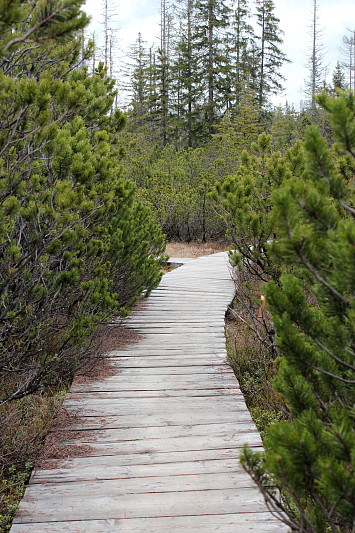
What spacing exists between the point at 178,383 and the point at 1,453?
172cm

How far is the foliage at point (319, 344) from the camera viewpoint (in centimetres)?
117

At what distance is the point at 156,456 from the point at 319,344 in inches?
71.2

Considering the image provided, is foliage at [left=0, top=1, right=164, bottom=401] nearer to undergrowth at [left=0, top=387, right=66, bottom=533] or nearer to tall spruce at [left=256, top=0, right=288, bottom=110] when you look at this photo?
undergrowth at [left=0, top=387, right=66, bottom=533]

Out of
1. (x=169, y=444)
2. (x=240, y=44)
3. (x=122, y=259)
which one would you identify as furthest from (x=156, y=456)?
(x=240, y=44)

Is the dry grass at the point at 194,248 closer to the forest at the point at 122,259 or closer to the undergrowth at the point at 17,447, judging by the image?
the forest at the point at 122,259

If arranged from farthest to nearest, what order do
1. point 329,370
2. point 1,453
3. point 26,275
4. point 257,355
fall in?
point 257,355, point 26,275, point 1,453, point 329,370

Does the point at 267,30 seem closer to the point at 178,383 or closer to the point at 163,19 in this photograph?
the point at 163,19

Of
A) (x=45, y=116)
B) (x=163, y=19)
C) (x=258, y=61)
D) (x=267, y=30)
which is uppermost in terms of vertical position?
(x=163, y=19)

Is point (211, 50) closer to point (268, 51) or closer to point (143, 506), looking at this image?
point (268, 51)

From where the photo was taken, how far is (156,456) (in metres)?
2.83

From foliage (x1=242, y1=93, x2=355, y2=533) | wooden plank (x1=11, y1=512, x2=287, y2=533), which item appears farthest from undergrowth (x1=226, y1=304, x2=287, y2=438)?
foliage (x1=242, y1=93, x2=355, y2=533)

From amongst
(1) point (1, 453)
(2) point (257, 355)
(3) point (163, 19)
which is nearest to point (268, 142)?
(2) point (257, 355)

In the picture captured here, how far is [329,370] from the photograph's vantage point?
1.50m

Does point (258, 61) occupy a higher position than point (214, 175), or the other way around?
point (258, 61)
